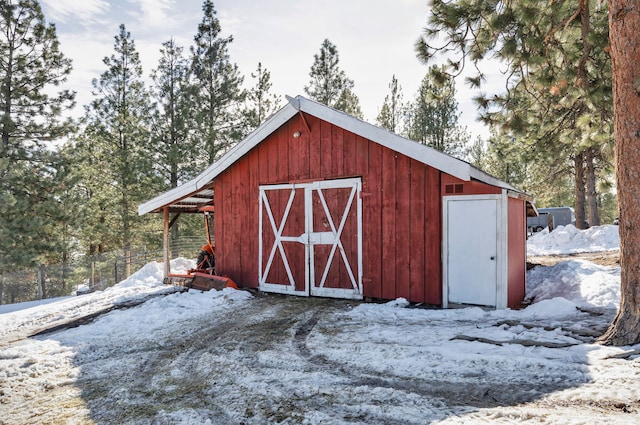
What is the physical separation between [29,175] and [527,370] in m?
17.7

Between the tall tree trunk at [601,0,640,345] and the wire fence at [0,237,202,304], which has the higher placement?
the tall tree trunk at [601,0,640,345]

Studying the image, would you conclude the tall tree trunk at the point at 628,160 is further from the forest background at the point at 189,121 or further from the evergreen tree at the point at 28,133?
the evergreen tree at the point at 28,133

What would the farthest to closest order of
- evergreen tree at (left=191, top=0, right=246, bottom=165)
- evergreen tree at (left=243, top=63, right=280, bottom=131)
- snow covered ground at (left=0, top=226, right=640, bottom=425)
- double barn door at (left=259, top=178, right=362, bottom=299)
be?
evergreen tree at (left=243, top=63, right=280, bottom=131)
evergreen tree at (left=191, top=0, right=246, bottom=165)
double barn door at (left=259, top=178, right=362, bottom=299)
snow covered ground at (left=0, top=226, right=640, bottom=425)

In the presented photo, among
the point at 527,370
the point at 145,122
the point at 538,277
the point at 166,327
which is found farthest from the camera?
the point at 145,122

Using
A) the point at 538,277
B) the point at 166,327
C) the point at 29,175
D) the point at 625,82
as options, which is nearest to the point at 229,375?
the point at 166,327

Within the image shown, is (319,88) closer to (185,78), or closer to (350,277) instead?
(185,78)

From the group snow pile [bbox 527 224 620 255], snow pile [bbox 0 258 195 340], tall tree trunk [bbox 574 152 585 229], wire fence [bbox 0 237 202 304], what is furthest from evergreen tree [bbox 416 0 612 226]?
wire fence [bbox 0 237 202 304]

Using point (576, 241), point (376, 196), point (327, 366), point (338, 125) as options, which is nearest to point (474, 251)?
point (376, 196)

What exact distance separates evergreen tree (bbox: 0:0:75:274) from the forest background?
0.14ft

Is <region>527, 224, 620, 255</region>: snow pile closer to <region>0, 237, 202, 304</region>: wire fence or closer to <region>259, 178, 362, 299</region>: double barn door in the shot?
<region>259, 178, 362, 299</region>: double barn door

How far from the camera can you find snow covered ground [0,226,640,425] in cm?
279

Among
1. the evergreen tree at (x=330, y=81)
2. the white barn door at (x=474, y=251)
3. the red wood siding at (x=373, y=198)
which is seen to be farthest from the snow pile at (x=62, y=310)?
the evergreen tree at (x=330, y=81)

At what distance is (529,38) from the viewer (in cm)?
597

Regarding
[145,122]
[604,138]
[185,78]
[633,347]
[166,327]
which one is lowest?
[166,327]
